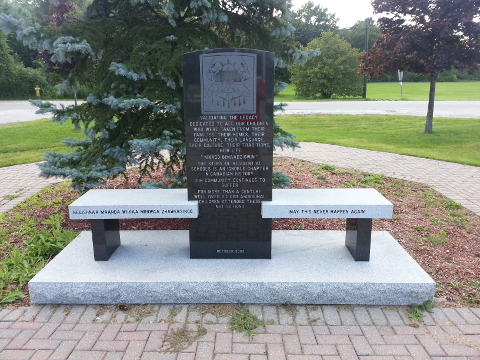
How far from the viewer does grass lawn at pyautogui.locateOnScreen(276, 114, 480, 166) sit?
1048cm

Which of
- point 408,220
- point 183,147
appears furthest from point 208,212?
point 408,220

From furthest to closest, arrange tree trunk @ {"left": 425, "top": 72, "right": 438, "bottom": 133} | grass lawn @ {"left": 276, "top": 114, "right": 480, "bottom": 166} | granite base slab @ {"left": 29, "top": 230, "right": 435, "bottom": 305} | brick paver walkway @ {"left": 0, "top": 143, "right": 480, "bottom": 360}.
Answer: tree trunk @ {"left": 425, "top": 72, "right": 438, "bottom": 133} < grass lawn @ {"left": 276, "top": 114, "right": 480, "bottom": 166} < granite base slab @ {"left": 29, "top": 230, "right": 435, "bottom": 305} < brick paver walkway @ {"left": 0, "top": 143, "right": 480, "bottom": 360}

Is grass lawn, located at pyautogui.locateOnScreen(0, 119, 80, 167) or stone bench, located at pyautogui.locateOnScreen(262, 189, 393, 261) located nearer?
stone bench, located at pyautogui.locateOnScreen(262, 189, 393, 261)

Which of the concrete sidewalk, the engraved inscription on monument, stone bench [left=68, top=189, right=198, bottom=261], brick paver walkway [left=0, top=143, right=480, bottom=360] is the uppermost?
the engraved inscription on monument

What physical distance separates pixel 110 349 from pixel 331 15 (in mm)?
70277

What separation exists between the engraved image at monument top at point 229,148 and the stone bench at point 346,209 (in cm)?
20

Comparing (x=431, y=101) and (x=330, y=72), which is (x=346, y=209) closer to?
(x=431, y=101)

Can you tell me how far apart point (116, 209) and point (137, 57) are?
1.88 m

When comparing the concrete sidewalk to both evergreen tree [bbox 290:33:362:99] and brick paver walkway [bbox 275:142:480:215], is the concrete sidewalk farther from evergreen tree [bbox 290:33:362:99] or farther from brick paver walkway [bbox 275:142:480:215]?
evergreen tree [bbox 290:33:362:99]

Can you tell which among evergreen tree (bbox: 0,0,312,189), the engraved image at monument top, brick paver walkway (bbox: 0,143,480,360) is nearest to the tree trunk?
evergreen tree (bbox: 0,0,312,189)

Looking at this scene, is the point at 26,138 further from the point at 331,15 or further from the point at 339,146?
the point at 331,15

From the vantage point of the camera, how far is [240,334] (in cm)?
314

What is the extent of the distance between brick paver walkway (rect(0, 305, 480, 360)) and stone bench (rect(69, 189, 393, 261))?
0.72 m

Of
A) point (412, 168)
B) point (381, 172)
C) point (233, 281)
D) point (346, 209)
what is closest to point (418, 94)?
point (412, 168)
